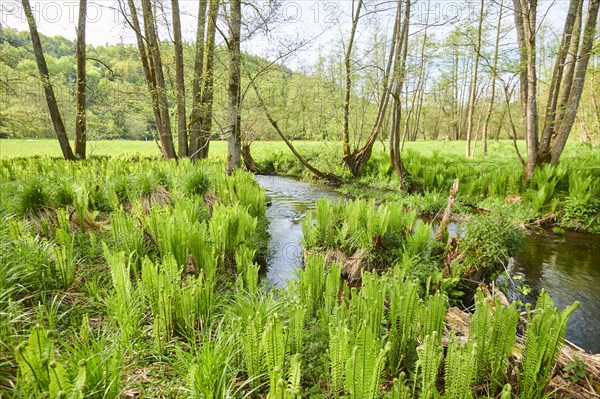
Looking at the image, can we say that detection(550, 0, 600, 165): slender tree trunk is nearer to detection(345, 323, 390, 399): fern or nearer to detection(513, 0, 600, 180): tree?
detection(513, 0, 600, 180): tree

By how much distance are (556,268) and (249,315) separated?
17.7 ft

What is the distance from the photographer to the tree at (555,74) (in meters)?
7.20

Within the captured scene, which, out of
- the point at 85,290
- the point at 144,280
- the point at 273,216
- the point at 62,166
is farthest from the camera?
the point at 273,216

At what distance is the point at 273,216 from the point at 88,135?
8.34 metres

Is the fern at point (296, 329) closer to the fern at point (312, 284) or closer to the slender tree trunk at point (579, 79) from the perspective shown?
the fern at point (312, 284)

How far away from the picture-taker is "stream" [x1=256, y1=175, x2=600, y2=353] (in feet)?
12.3

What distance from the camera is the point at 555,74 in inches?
334

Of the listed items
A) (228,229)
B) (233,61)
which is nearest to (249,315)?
(228,229)

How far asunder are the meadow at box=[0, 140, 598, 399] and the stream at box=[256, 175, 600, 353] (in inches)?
21.3

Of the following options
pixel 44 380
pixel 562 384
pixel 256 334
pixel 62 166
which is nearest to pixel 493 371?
pixel 562 384

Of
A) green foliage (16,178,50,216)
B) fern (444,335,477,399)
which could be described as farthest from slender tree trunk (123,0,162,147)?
fern (444,335,477,399)

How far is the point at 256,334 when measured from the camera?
1.82 metres

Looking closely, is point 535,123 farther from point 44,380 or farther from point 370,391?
point 44,380

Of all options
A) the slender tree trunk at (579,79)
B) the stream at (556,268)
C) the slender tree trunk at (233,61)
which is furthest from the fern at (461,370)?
the slender tree trunk at (579,79)
